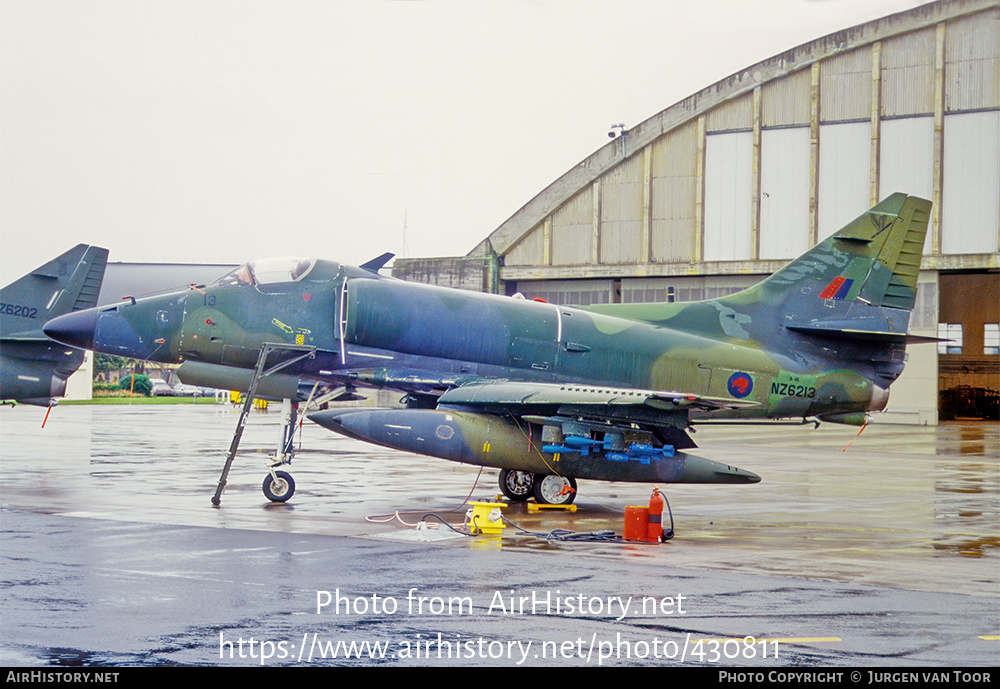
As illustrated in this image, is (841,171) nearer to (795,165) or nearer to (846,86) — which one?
(795,165)

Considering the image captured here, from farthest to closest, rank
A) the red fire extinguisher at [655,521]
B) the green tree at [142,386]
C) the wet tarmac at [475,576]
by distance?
the green tree at [142,386] → the red fire extinguisher at [655,521] → the wet tarmac at [475,576]

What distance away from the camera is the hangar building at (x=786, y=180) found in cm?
4034

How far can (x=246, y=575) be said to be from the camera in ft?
30.4

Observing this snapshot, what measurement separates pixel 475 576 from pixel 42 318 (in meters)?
15.7

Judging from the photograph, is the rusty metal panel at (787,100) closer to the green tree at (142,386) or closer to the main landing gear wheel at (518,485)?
the main landing gear wheel at (518,485)

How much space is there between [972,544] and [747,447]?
19.4 metres

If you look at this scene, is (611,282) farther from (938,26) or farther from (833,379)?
(833,379)

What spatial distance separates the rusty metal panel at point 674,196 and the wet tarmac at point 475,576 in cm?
2553

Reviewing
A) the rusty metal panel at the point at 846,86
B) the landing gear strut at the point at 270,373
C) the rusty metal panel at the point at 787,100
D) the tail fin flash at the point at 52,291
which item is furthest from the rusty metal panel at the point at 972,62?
the landing gear strut at the point at 270,373

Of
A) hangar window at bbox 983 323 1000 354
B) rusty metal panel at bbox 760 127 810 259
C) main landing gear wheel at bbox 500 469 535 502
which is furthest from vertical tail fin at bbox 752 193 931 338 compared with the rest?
hangar window at bbox 983 323 1000 354

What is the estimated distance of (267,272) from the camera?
15.8m

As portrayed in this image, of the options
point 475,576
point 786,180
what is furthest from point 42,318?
point 786,180

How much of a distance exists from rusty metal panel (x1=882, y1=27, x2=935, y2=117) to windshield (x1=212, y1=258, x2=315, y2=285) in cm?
3284
